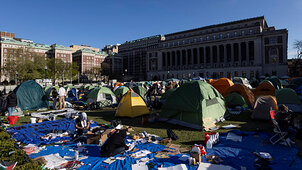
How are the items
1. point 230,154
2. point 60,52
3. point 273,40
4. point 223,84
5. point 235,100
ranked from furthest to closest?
point 60,52 → point 273,40 → point 223,84 → point 235,100 → point 230,154

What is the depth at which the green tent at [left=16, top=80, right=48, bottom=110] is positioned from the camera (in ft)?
48.1

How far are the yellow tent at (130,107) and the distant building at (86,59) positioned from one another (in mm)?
84454

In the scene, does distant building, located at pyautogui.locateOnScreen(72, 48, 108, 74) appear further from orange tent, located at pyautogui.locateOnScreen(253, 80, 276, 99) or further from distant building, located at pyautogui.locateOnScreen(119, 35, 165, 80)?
orange tent, located at pyautogui.locateOnScreen(253, 80, 276, 99)

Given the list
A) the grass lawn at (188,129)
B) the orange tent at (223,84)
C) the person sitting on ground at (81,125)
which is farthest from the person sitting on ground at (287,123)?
the orange tent at (223,84)

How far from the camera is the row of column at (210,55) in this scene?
211 feet

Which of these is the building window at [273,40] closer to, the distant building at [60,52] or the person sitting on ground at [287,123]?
the person sitting on ground at [287,123]

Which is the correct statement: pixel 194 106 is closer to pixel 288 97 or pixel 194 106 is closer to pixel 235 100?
pixel 235 100

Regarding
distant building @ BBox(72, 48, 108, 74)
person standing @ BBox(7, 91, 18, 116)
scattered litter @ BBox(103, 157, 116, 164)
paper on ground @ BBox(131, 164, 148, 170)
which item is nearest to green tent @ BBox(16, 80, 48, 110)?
person standing @ BBox(7, 91, 18, 116)

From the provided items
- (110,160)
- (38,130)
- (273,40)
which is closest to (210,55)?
(273,40)

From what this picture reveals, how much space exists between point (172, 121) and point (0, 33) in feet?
395

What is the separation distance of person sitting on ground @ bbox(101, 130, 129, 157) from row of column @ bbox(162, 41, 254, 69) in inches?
2664

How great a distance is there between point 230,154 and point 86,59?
324ft

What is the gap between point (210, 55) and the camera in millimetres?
70125

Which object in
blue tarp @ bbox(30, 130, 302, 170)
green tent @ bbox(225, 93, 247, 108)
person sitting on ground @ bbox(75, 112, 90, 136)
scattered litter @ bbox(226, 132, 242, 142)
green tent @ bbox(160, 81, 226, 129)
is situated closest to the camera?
blue tarp @ bbox(30, 130, 302, 170)
